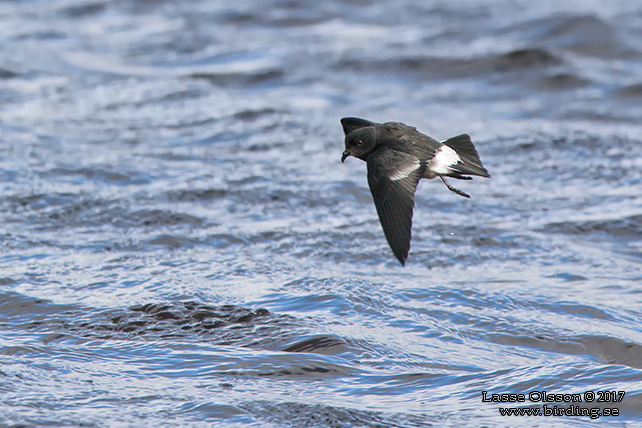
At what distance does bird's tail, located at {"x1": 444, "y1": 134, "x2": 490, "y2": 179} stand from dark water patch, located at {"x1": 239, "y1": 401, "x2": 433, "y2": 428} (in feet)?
4.23

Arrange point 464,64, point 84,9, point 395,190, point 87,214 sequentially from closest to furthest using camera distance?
1. point 395,190
2. point 87,214
3. point 464,64
4. point 84,9

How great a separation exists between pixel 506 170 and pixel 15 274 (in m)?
4.01

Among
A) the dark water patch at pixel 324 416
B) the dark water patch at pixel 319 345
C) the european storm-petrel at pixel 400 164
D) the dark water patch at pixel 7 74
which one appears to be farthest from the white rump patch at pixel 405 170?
the dark water patch at pixel 7 74

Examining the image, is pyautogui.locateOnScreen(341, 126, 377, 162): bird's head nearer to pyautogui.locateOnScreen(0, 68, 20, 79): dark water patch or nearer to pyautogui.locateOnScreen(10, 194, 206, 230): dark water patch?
pyautogui.locateOnScreen(10, 194, 206, 230): dark water patch

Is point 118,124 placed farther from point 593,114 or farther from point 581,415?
point 581,415

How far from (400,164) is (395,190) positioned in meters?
0.28

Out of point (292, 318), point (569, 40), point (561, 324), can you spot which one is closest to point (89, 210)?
point (292, 318)

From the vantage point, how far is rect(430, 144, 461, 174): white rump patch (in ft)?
15.7

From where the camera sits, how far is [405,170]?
15.0ft

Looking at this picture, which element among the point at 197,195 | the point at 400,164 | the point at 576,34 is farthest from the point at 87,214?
the point at 576,34

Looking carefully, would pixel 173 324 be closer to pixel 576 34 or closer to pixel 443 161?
pixel 443 161

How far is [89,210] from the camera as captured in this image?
21.5ft

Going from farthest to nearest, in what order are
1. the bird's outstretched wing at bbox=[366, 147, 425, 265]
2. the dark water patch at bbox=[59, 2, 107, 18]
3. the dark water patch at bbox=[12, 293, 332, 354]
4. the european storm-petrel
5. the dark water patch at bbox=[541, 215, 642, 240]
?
the dark water patch at bbox=[59, 2, 107, 18]
the dark water patch at bbox=[541, 215, 642, 240]
the dark water patch at bbox=[12, 293, 332, 354]
the european storm-petrel
the bird's outstretched wing at bbox=[366, 147, 425, 265]

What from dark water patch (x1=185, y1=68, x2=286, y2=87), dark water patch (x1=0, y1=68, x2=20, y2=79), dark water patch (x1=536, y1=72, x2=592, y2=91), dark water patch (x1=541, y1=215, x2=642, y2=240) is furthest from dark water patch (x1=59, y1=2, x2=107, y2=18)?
dark water patch (x1=541, y1=215, x2=642, y2=240)
